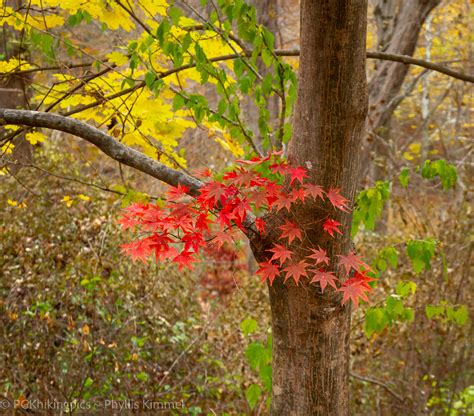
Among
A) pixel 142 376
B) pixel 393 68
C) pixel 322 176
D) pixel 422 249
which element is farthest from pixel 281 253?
pixel 393 68

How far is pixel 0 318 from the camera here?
399 centimetres

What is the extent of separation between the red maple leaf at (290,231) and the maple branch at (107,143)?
413 mm

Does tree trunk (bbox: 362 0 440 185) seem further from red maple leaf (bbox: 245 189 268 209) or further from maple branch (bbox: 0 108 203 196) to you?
red maple leaf (bbox: 245 189 268 209)

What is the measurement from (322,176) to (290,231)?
0.74 ft

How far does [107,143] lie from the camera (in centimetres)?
218

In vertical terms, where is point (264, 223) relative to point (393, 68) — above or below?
below

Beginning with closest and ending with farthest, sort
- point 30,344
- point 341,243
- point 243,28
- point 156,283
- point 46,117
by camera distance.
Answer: point 341,243, point 46,117, point 243,28, point 30,344, point 156,283

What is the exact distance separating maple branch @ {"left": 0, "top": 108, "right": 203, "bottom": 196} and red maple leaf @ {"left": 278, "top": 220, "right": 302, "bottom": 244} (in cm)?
41

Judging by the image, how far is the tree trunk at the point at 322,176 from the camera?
177cm

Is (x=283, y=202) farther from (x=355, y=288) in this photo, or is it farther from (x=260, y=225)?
(x=355, y=288)

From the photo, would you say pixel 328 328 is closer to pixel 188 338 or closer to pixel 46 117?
pixel 46 117

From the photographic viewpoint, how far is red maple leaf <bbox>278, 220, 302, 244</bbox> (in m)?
1.89

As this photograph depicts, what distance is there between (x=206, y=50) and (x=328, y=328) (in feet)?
5.56

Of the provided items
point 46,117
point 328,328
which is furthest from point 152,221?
point 328,328
